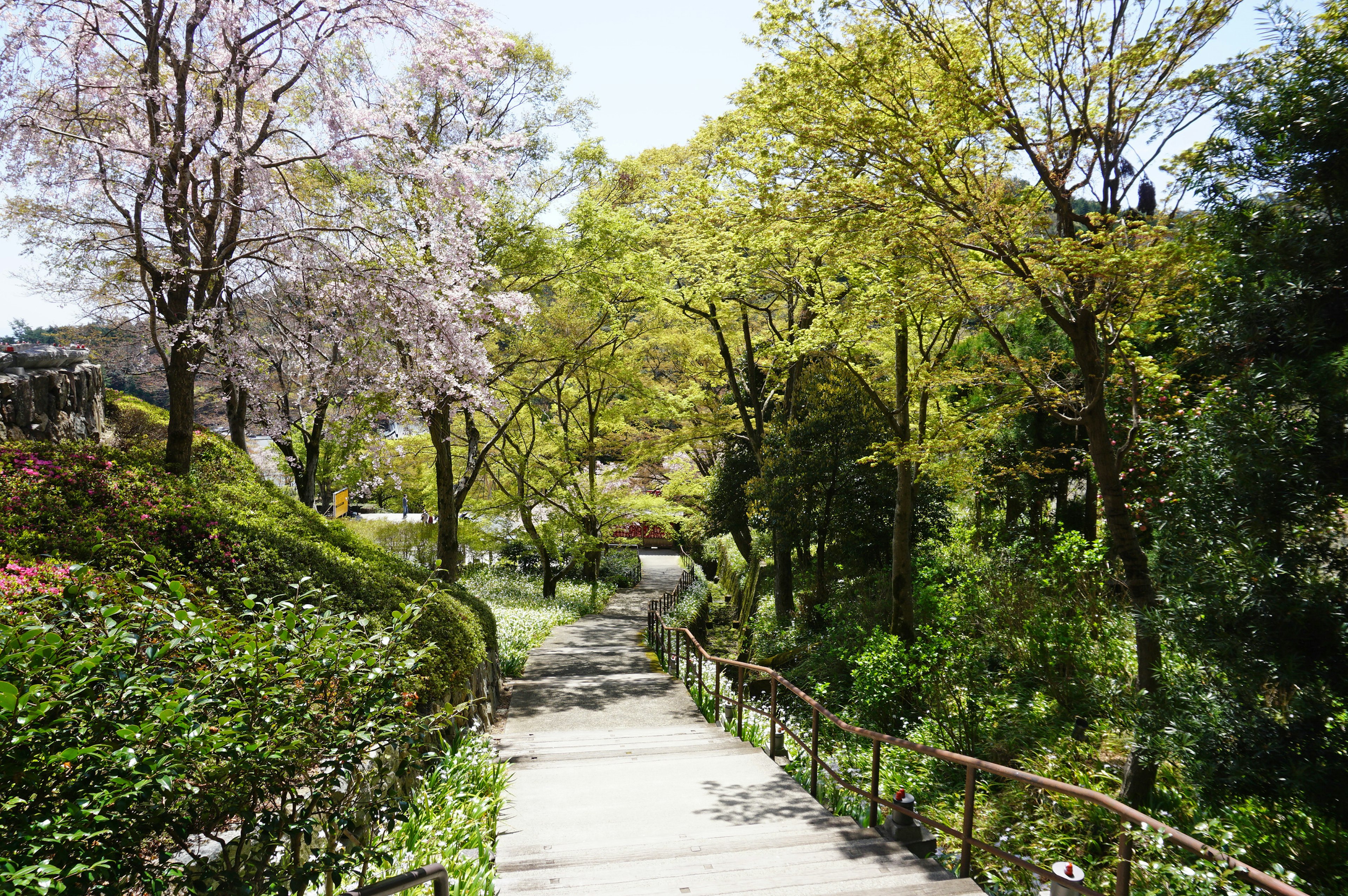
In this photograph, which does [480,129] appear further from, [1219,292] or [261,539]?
[1219,292]

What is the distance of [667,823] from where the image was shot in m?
5.06

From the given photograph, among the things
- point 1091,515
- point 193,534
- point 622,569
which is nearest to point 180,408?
point 193,534

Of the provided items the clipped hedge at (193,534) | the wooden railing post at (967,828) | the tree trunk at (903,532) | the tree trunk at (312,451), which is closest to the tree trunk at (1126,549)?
the wooden railing post at (967,828)

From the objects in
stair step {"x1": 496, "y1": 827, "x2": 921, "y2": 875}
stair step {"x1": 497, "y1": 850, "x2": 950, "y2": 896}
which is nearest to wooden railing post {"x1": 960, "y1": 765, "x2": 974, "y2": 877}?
stair step {"x1": 497, "y1": 850, "x2": 950, "y2": 896}

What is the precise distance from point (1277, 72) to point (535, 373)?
14.3 meters

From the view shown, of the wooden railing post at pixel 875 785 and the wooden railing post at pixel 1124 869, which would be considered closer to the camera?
the wooden railing post at pixel 1124 869

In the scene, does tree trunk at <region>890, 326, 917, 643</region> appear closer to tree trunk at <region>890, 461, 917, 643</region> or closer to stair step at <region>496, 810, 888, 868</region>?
tree trunk at <region>890, 461, 917, 643</region>

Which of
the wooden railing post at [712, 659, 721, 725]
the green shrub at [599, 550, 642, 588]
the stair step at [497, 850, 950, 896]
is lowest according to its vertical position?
the green shrub at [599, 550, 642, 588]

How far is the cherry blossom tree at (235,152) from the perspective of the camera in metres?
6.50

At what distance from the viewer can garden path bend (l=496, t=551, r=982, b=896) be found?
4012mm

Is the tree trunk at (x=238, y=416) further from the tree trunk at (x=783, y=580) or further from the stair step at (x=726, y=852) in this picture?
the stair step at (x=726, y=852)

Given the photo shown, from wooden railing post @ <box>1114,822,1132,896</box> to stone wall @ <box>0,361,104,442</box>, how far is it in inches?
363

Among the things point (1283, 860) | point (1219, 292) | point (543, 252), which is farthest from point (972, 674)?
point (543, 252)

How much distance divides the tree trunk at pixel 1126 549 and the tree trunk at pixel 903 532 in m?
4.44
